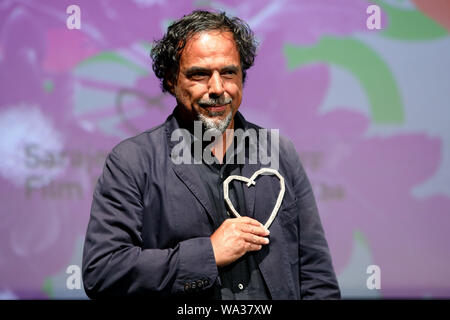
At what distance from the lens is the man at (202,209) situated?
1.36m

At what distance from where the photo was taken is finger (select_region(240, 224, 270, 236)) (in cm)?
142

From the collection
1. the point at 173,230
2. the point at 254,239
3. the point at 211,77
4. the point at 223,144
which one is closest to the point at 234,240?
the point at 254,239

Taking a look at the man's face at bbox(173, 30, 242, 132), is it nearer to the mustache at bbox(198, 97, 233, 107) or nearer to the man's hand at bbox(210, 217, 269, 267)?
the mustache at bbox(198, 97, 233, 107)

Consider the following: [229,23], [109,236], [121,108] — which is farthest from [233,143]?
[121,108]

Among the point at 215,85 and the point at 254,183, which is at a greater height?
the point at 215,85

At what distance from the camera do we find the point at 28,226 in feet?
11.1

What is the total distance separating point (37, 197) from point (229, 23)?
2274mm

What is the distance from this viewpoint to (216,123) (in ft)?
5.00

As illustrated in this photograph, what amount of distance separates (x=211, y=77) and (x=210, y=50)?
77mm

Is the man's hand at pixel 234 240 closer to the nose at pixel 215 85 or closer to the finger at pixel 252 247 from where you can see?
the finger at pixel 252 247

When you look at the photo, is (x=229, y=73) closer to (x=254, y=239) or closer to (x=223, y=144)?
(x=223, y=144)

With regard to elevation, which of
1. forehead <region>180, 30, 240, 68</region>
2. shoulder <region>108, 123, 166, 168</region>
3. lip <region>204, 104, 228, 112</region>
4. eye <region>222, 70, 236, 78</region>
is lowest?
shoulder <region>108, 123, 166, 168</region>

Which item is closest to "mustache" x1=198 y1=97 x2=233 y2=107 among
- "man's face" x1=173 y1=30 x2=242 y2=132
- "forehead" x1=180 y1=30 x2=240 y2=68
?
"man's face" x1=173 y1=30 x2=242 y2=132
